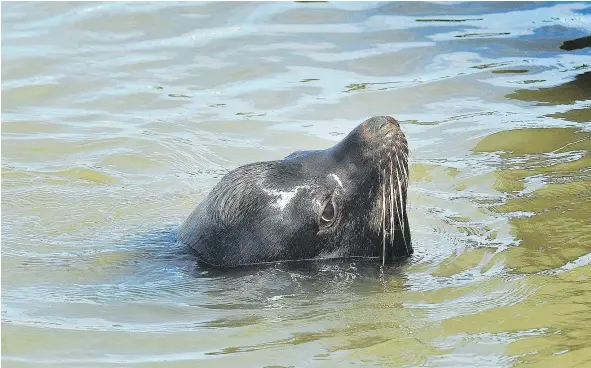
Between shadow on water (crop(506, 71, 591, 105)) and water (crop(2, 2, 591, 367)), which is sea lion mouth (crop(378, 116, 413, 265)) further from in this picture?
shadow on water (crop(506, 71, 591, 105))

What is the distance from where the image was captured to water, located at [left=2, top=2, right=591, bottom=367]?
548 centimetres

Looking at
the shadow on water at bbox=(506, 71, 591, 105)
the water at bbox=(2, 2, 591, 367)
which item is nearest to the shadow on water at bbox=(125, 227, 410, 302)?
the water at bbox=(2, 2, 591, 367)

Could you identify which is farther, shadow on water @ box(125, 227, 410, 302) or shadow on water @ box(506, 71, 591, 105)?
shadow on water @ box(506, 71, 591, 105)

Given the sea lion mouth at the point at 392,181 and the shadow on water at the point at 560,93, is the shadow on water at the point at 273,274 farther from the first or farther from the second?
the shadow on water at the point at 560,93

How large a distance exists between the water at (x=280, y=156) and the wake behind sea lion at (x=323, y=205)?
0.50ft

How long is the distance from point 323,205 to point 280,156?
9.95ft

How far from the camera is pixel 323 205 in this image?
6719 millimetres

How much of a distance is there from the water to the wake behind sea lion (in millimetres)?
151

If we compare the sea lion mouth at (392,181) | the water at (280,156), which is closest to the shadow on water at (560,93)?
the water at (280,156)

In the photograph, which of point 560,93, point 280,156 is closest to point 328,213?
point 280,156

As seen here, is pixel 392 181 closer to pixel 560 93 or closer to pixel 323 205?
pixel 323 205

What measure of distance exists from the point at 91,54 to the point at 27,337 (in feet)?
25.2

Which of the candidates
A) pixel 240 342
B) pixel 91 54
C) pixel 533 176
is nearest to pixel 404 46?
pixel 91 54

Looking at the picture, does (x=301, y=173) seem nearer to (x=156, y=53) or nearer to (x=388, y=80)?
(x=388, y=80)
